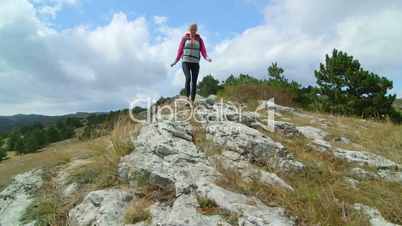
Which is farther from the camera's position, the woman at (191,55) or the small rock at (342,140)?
the woman at (191,55)

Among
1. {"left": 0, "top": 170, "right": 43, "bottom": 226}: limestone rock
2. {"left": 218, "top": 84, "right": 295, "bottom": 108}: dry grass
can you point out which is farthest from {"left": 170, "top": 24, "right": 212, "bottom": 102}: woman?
{"left": 218, "top": 84, "right": 295, "bottom": 108}: dry grass

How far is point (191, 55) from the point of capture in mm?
7023

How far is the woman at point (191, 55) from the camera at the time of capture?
7023mm

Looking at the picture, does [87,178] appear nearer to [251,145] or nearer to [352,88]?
[251,145]

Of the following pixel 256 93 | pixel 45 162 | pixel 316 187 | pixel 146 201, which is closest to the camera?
pixel 146 201

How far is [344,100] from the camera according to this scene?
16.4m

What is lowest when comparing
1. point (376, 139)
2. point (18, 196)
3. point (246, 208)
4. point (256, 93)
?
point (18, 196)

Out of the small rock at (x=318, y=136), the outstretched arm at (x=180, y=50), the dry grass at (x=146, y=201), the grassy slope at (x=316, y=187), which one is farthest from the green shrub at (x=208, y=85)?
the dry grass at (x=146, y=201)

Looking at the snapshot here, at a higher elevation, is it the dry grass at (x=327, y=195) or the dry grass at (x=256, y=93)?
the dry grass at (x=256, y=93)

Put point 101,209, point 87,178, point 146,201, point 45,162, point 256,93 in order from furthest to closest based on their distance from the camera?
point 256,93
point 45,162
point 87,178
point 146,201
point 101,209

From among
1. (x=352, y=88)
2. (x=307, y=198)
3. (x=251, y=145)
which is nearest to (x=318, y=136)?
(x=251, y=145)

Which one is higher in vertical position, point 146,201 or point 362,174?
point 362,174

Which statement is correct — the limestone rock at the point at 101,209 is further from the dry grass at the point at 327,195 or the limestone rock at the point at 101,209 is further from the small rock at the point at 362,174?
the small rock at the point at 362,174

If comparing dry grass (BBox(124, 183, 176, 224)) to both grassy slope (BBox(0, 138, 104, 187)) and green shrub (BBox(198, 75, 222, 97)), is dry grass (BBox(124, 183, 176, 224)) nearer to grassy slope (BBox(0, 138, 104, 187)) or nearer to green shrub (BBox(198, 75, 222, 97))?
grassy slope (BBox(0, 138, 104, 187))
